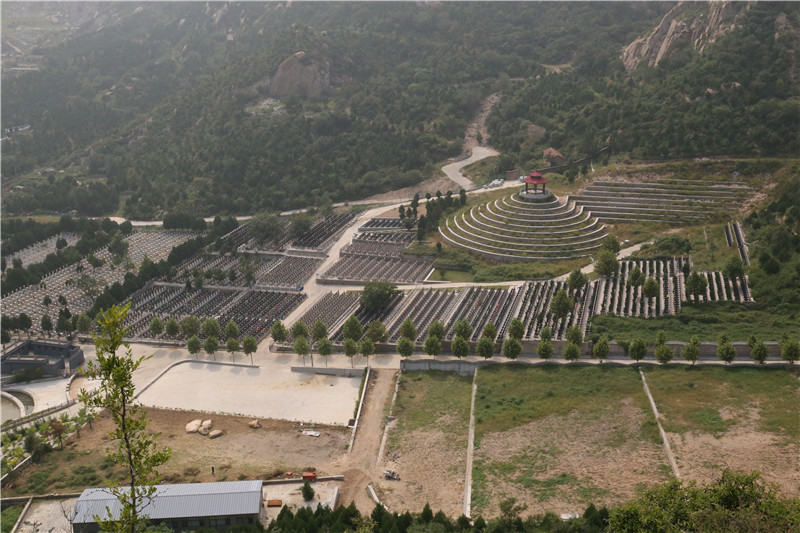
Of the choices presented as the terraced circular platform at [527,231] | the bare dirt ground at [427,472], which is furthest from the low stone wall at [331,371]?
the terraced circular platform at [527,231]

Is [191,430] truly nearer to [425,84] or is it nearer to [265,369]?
[265,369]

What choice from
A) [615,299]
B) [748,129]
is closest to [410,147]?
[748,129]

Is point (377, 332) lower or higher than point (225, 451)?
higher

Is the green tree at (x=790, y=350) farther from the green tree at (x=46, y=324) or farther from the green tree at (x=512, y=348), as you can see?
the green tree at (x=46, y=324)

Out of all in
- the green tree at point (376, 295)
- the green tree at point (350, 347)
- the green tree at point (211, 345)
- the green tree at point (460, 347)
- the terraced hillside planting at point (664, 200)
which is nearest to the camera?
the green tree at point (460, 347)

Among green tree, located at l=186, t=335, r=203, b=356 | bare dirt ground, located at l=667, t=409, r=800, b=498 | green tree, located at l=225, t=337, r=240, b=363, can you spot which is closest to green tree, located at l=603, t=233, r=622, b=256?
bare dirt ground, located at l=667, t=409, r=800, b=498

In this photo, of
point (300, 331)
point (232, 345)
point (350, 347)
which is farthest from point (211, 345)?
point (350, 347)

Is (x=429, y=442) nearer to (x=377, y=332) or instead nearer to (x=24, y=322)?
(x=377, y=332)

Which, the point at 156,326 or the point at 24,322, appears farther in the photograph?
the point at 24,322
